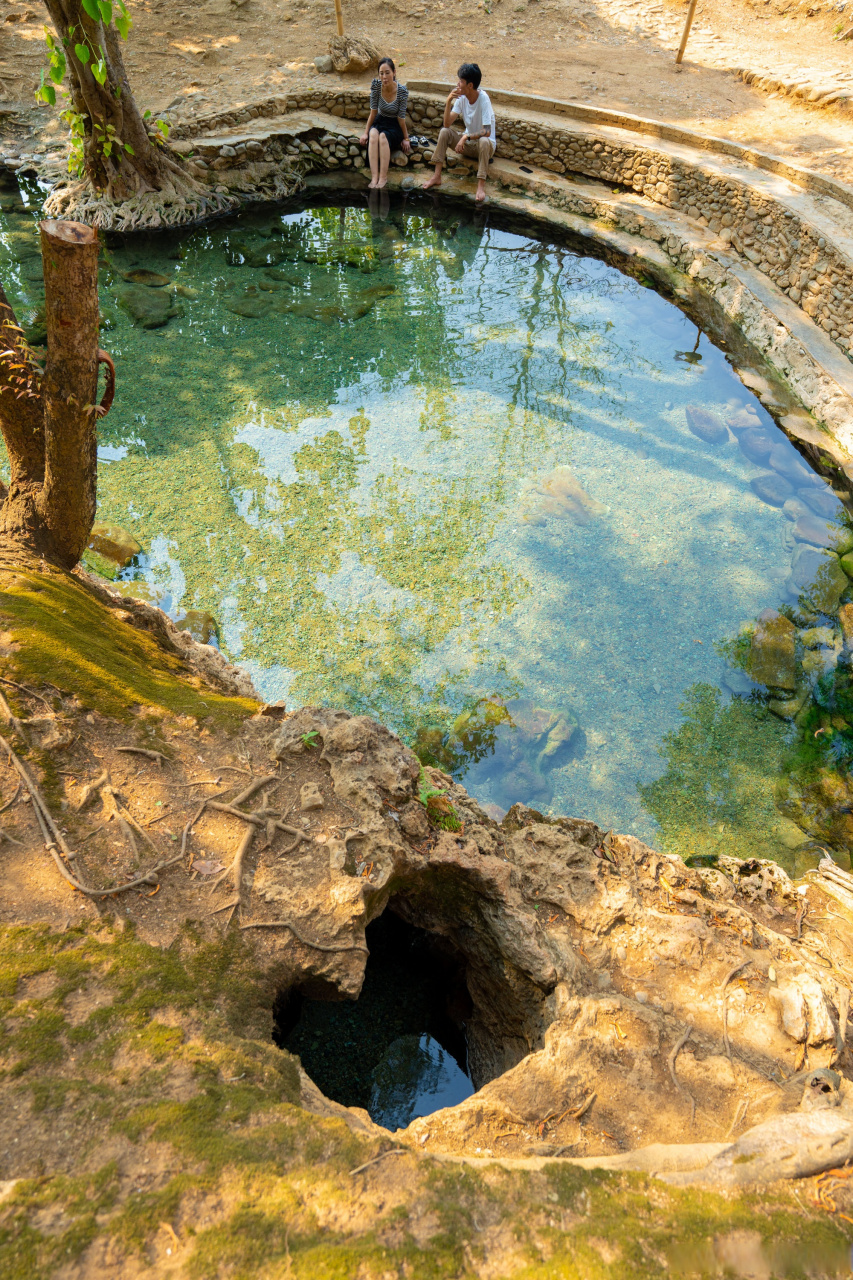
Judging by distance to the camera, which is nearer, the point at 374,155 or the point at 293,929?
the point at 293,929

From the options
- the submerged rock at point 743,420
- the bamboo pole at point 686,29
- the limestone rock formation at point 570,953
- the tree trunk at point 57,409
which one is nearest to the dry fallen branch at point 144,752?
the limestone rock formation at point 570,953

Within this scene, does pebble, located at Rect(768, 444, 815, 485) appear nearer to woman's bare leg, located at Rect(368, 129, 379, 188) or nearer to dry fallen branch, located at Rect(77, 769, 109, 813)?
dry fallen branch, located at Rect(77, 769, 109, 813)

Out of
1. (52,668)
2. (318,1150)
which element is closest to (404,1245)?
(318,1150)

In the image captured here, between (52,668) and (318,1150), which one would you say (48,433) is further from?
(318,1150)

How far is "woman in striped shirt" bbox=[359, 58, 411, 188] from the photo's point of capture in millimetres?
9758

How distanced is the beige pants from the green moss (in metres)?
8.89

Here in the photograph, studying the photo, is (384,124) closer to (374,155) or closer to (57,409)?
(374,155)

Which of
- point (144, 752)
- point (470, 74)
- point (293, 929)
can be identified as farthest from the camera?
point (470, 74)

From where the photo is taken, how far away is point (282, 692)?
16.9ft

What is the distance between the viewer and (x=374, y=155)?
1045cm

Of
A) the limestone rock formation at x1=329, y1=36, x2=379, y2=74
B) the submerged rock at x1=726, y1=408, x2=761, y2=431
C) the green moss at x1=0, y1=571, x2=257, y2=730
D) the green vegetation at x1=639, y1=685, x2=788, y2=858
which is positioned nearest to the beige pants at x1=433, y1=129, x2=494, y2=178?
the limestone rock formation at x1=329, y1=36, x2=379, y2=74

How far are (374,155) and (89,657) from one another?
32.0 feet

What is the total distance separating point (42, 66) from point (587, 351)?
383 inches

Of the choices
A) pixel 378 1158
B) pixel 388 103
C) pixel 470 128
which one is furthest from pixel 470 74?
pixel 378 1158
